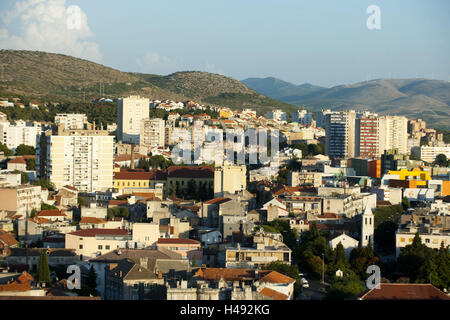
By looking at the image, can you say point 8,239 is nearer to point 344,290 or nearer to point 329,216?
point 344,290

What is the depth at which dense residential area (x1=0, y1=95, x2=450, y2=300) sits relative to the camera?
1445 cm

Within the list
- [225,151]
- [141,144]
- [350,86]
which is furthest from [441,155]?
[350,86]

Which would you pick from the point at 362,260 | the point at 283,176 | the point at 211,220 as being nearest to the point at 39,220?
the point at 211,220

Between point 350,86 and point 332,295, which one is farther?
point 350,86

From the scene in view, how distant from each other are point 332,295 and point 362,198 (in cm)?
1223

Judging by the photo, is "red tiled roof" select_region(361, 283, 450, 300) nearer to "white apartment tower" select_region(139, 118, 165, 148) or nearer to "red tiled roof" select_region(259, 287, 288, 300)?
"red tiled roof" select_region(259, 287, 288, 300)

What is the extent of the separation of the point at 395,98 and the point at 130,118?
89.5 m

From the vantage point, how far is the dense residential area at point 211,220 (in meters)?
14.5

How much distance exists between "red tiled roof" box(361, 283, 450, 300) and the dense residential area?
3cm

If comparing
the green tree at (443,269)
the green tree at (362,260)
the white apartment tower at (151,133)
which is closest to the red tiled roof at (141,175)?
the white apartment tower at (151,133)

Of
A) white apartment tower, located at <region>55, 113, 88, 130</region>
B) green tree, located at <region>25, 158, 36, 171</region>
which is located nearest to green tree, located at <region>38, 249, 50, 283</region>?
green tree, located at <region>25, 158, 36, 171</region>

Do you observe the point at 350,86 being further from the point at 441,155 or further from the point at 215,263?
the point at 215,263

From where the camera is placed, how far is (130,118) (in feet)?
152

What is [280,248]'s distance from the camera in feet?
57.0
